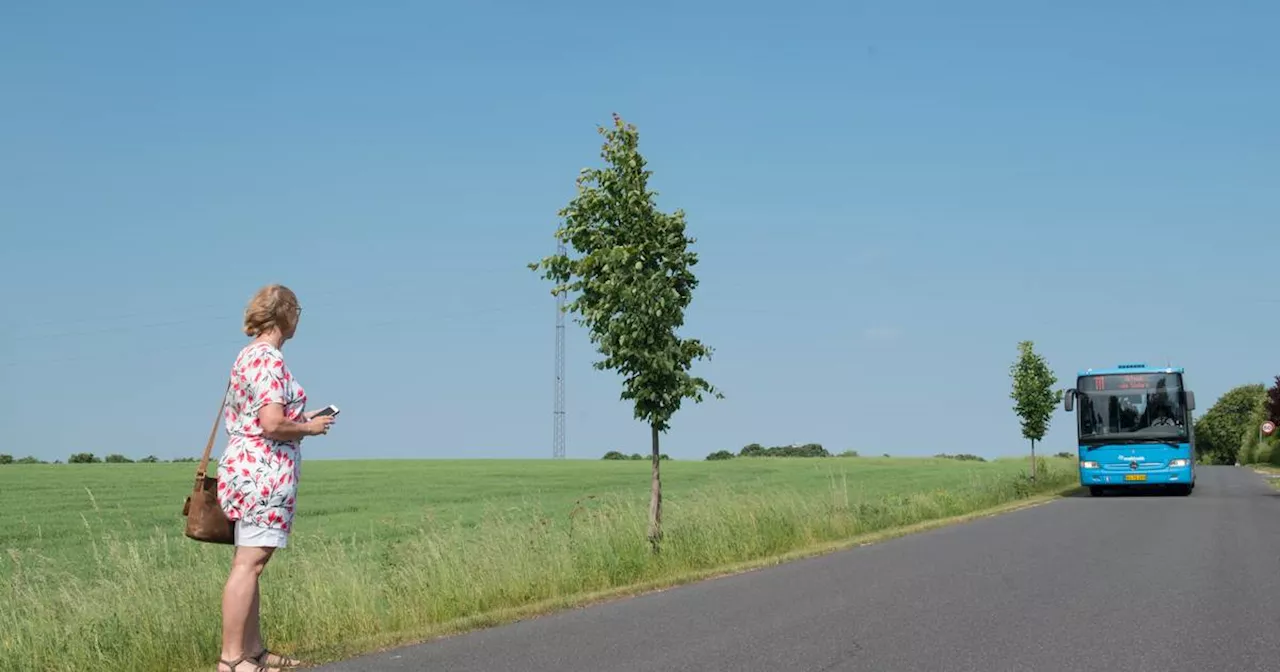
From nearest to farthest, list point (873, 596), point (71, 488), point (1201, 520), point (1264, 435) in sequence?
1. point (873, 596)
2. point (1201, 520)
3. point (71, 488)
4. point (1264, 435)

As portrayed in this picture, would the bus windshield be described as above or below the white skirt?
above

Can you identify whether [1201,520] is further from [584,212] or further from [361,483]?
[361,483]

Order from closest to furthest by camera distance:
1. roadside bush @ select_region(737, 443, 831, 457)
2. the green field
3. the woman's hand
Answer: the woman's hand
the green field
roadside bush @ select_region(737, 443, 831, 457)

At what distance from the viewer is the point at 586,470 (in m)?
61.2

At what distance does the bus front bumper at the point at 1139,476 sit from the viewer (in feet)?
103

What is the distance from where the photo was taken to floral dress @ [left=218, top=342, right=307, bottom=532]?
6629mm

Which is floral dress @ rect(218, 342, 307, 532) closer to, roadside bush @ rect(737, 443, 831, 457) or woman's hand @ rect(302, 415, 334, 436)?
woman's hand @ rect(302, 415, 334, 436)

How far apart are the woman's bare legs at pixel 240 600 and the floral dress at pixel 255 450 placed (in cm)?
21

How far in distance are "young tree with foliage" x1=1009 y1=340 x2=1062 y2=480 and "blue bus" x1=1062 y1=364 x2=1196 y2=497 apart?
7.26 m

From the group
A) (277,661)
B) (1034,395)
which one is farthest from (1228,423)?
(277,661)

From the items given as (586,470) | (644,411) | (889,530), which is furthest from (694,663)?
(586,470)

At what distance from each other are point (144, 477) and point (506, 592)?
134 ft

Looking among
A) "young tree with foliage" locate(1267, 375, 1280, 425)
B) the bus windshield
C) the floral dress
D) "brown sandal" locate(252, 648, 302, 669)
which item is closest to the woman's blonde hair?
the floral dress

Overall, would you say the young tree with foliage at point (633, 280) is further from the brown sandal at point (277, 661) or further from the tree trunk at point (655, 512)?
the brown sandal at point (277, 661)
